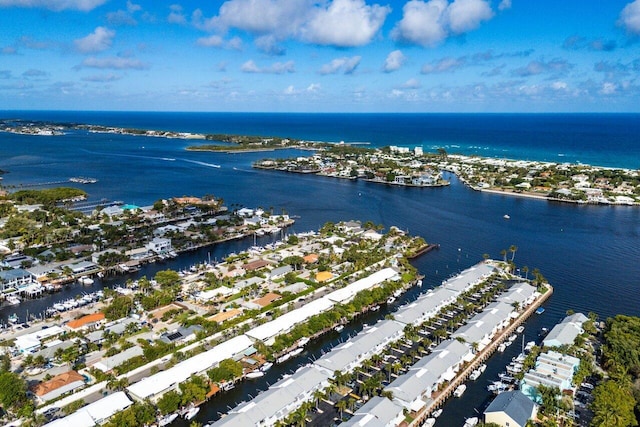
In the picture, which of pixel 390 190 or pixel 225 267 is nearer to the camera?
pixel 225 267

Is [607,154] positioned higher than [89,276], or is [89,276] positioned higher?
[607,154]

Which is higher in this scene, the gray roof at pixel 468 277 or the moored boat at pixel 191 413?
the gray roof at pixel 468 277

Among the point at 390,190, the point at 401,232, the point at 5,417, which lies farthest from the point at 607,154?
the point at 5,417

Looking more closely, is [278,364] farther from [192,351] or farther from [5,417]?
[5,417]

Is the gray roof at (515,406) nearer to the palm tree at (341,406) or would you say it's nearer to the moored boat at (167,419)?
the palm tree at (341,406)

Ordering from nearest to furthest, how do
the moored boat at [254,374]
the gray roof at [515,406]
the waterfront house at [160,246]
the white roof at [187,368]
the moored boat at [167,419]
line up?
the gray roof at [515,406], the moored boat at [167,419], the white roof at [187,368], the moored boat at [254,374], the waterfront house at [160,246]

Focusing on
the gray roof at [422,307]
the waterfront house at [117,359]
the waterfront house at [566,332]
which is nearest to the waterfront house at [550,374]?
the waterfront house at [566,332]

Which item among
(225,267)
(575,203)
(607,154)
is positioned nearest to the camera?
(225,267)
